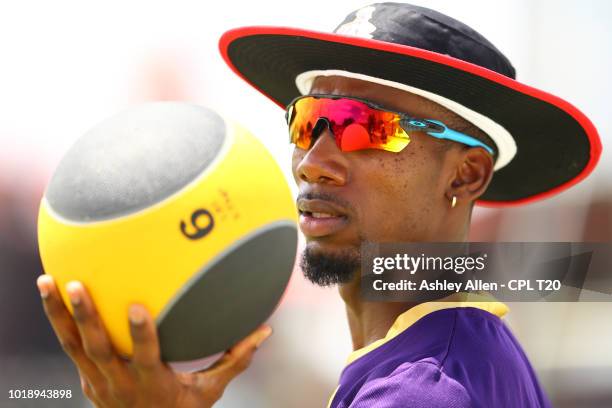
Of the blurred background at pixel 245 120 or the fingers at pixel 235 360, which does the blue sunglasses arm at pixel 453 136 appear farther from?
the blurred background at pixel 245 120

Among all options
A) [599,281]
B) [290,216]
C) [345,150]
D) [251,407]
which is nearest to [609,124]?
[599,281]

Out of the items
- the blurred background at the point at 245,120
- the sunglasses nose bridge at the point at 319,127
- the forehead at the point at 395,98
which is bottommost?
the blurred background at the point at 245,120

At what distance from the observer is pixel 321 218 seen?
2709 millimetres

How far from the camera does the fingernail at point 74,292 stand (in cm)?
203

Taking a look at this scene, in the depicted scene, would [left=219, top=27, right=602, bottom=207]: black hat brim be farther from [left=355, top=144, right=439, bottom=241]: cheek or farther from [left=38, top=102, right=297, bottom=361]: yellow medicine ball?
[left=38, top=102, right=297, bottom=361]: yellow medicine ball

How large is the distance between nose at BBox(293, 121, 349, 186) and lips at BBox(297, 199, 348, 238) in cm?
8

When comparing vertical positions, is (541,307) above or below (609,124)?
below

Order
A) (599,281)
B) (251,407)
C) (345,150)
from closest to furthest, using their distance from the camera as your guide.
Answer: (345,150) < (599,281) < (251,407)

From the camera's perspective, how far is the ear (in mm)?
2764

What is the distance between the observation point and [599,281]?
3770mm

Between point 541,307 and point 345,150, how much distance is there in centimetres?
321

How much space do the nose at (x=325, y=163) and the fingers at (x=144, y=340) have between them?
870 mm

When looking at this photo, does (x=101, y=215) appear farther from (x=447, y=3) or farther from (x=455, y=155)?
(x=447, y=3)

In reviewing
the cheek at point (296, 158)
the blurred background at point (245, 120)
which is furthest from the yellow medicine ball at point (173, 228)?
the blurred background at point (245, 120)
